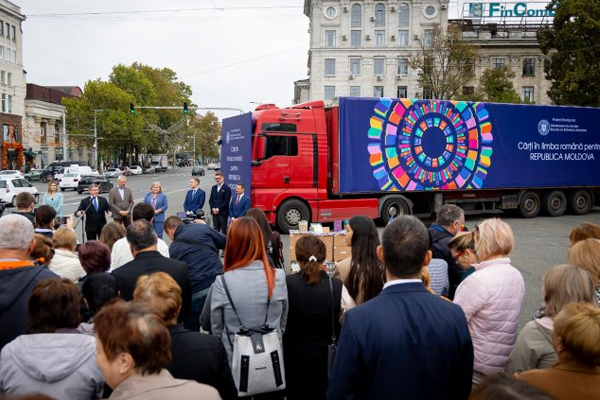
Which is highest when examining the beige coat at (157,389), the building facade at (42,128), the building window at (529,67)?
the building window at (529,67)

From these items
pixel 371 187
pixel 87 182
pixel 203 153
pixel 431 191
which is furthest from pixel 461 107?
pixel 203 153

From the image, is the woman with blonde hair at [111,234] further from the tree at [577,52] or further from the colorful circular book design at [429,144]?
the tree at [577,52]

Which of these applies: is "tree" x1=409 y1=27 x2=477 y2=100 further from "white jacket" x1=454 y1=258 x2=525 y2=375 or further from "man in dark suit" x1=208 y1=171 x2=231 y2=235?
"white jacket" x1=454 y1=258 x2=525 y2=375

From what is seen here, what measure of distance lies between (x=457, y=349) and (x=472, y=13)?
73.2m

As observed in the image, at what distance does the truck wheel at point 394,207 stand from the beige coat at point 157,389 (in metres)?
14.8

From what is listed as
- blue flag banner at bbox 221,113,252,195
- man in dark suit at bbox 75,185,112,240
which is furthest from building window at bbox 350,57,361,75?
man in dark suit at bbox 75,185,112,240

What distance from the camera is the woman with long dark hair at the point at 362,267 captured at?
4285mm

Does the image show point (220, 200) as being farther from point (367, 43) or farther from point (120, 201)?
point (367, 43)

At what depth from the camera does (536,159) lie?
62.5 ft

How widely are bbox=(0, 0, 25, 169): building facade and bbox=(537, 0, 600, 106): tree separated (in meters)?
58.3

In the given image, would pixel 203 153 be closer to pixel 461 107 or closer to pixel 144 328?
pixel 461 107

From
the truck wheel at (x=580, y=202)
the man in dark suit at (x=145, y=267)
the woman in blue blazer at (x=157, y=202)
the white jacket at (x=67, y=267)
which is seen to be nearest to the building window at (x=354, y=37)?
the truck wheel at (x=580, y=202)

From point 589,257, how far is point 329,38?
68051 mm

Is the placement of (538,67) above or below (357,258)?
above
